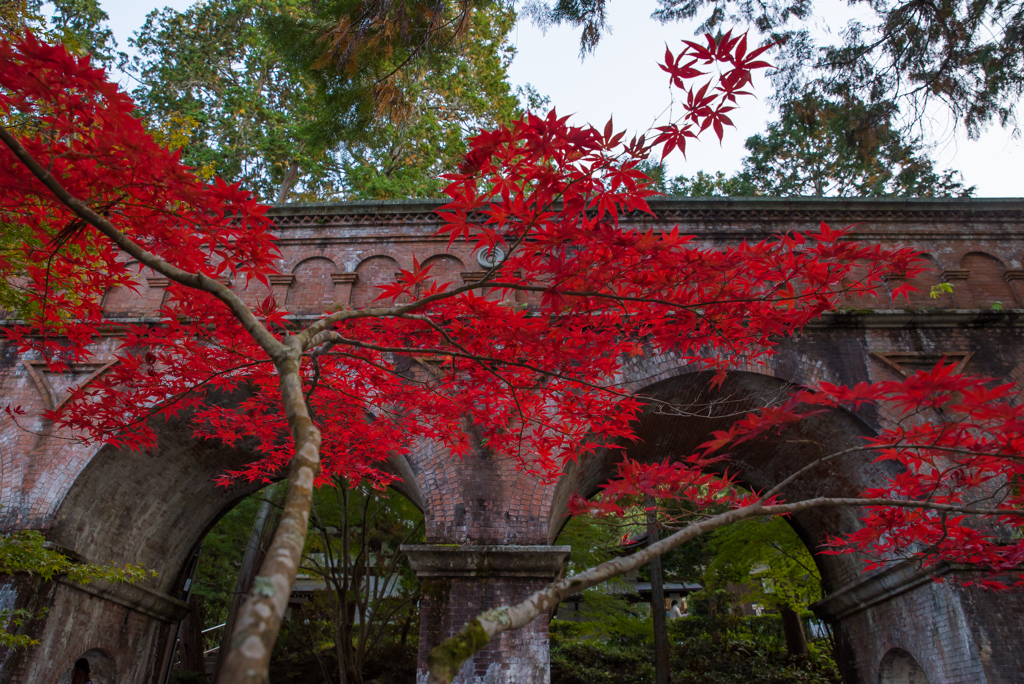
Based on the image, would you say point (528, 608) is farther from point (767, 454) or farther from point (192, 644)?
point (192, 644)

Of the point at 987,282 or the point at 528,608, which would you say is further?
the point at 987,282

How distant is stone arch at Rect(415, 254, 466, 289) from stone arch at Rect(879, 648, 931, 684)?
7.52 meters

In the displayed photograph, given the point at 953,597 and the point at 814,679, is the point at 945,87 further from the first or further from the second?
the point at 814,679

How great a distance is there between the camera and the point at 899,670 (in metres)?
8.40

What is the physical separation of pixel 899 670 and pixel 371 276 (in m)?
8.87

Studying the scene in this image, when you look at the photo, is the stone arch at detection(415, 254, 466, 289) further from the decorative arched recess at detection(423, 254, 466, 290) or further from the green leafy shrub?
the green leafy shrub

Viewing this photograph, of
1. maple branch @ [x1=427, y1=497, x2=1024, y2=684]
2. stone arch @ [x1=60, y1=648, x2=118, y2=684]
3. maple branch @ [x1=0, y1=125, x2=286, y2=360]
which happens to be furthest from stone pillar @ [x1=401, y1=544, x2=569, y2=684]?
stone arch @ [x1=60, y1=648, x2=118, y2=684]

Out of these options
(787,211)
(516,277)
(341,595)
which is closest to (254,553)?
(341,595)

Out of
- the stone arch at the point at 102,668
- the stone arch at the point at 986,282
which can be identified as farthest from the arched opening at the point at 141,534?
the stone arch at the point at 986,282

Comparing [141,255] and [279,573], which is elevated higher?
[141,255]

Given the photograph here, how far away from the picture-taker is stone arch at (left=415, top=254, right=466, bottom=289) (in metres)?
9.38

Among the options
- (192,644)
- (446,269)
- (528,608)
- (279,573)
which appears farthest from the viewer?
(192,644)

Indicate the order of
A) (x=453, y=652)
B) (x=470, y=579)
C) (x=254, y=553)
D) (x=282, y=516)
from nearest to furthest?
1. (x=282, y=516)
2. (x=453, y=652)
3. (x=470, y=579)
4. (x=254, y=553)

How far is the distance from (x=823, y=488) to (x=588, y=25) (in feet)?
23.0
